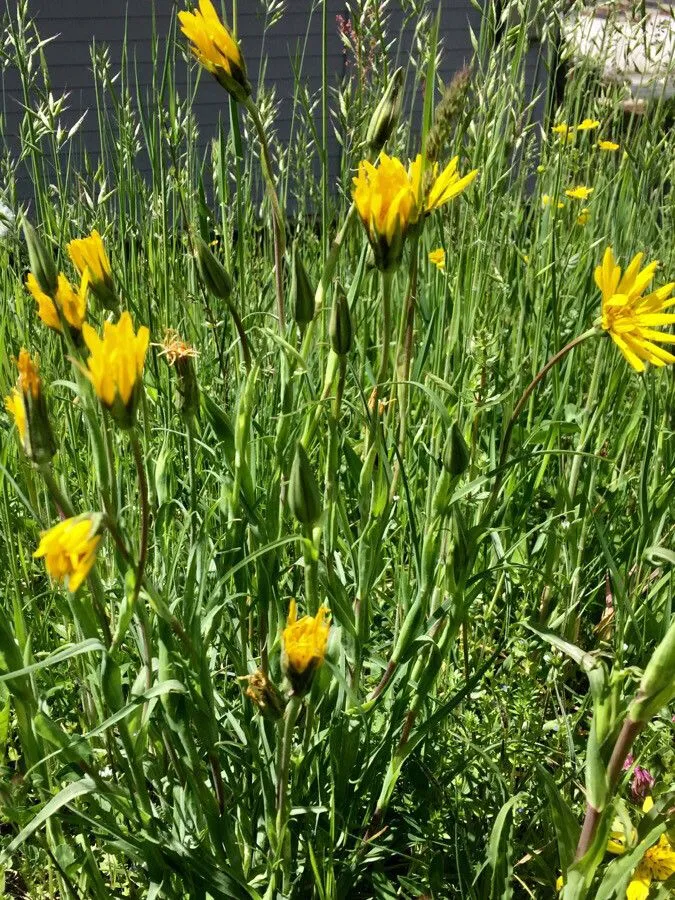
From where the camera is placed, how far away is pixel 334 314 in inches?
33.0

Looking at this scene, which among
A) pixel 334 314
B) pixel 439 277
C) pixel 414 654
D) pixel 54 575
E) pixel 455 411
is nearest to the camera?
pixel 54 575

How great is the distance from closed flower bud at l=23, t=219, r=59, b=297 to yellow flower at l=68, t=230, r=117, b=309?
43mm

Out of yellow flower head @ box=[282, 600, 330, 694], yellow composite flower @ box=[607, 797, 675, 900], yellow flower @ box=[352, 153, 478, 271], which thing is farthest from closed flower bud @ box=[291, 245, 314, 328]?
yellow composite flower @ box=[607, 797, 675, 900]

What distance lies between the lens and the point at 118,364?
2.04 ft

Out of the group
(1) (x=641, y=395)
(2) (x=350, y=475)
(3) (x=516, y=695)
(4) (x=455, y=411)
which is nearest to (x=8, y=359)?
(2) (x=350, y=475)

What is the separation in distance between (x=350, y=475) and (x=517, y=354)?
1.40ft

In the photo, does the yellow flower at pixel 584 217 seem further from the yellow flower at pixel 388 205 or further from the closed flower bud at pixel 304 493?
the closed flower bud at pixel 304 493

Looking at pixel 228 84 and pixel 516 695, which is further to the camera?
pixel 516 695

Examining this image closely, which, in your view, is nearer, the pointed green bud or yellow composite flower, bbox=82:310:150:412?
yellow composite flower, bbox=82:310:150:412

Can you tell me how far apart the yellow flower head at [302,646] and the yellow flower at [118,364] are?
19cm

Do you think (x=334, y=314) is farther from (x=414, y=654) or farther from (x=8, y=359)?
(x=8, y=359)

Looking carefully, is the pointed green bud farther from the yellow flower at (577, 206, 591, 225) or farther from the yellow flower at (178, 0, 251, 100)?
the yellow flower at (577, 206, 591, 225)

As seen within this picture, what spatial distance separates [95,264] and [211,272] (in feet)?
0.42

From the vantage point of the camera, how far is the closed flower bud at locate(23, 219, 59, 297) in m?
0.81
